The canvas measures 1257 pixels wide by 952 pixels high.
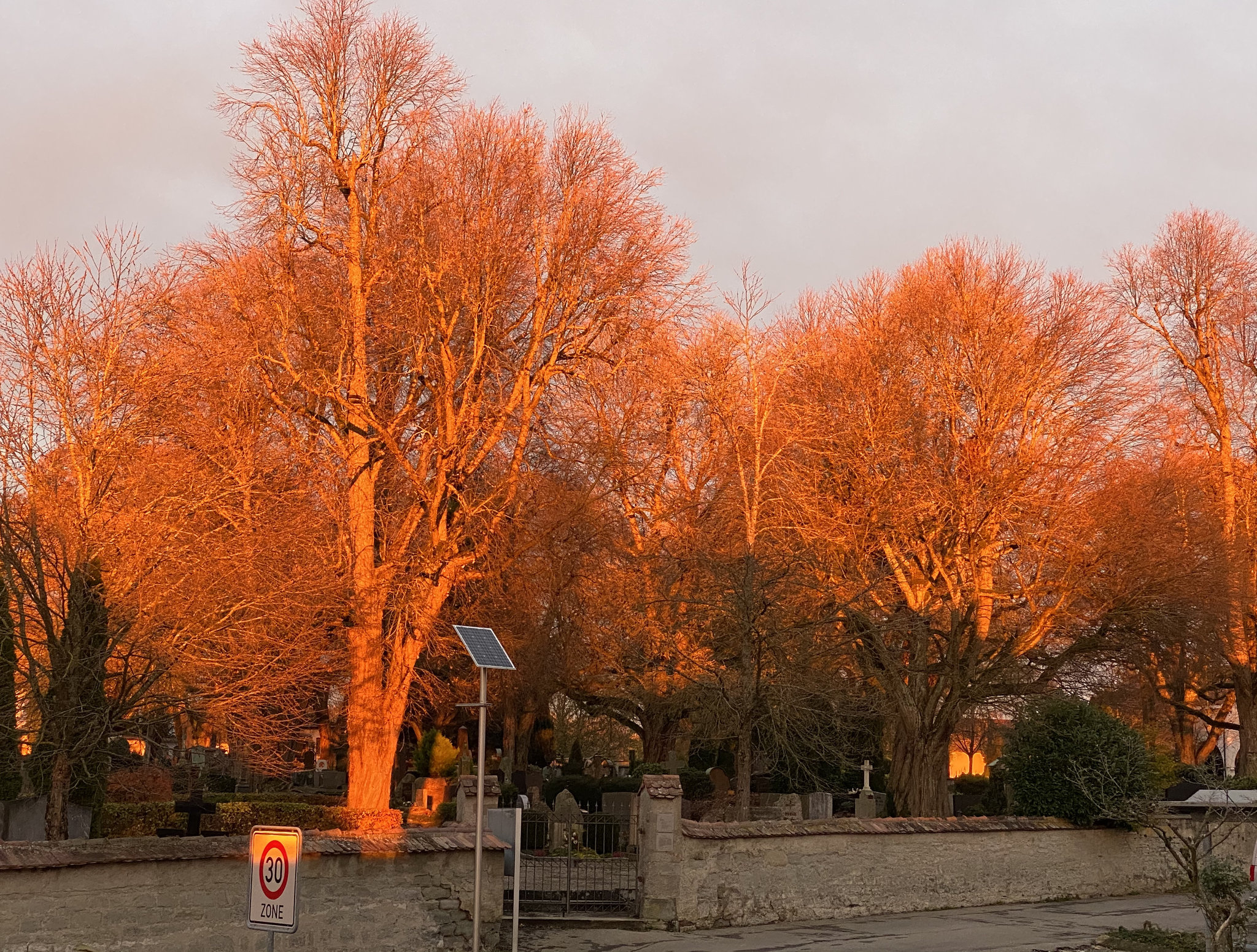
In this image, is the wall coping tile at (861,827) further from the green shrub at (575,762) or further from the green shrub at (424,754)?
the green shrub at (575,762)

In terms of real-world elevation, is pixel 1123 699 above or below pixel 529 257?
below

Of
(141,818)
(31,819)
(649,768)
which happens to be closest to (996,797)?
(649,768)

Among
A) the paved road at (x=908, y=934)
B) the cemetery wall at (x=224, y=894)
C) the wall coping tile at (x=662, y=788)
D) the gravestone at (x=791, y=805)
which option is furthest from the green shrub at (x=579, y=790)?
the cemetery wall at (x=224, y=894)

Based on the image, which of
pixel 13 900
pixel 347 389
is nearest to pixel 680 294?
pixel 347 389

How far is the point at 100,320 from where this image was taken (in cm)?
1653

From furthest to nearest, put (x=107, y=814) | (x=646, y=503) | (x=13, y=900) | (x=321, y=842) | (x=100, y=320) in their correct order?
(x=646, y=503)
(x=107, y=814)
(x=100, y=320)
(x=321, y=842)
(x=13, y=900)

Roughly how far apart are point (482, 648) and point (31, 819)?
12.7m

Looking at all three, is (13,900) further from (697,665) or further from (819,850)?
(697,665)

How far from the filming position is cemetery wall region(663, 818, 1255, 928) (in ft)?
52.2

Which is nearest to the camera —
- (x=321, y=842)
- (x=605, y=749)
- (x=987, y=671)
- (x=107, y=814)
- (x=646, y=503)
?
(x=321, y=842)

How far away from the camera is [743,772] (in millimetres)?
19828

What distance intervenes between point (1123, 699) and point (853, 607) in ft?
49.5

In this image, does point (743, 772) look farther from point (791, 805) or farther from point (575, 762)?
point (575, 762)

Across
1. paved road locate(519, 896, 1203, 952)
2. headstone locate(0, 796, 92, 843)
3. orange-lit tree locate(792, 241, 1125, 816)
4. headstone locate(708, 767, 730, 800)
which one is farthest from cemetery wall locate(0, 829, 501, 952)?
headstone locate(708, 767, 730, 800)
